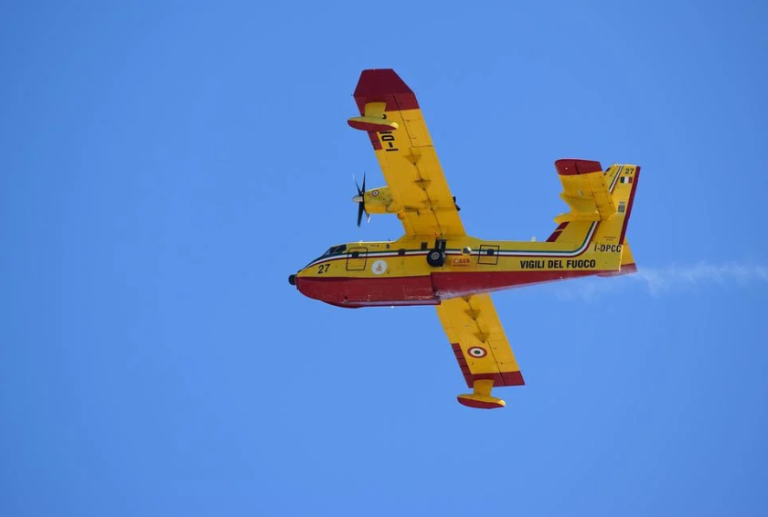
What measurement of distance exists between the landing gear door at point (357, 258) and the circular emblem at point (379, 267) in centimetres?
33

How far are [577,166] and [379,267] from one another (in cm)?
682

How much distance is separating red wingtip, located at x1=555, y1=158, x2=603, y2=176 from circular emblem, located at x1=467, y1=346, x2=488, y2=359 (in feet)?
27.6

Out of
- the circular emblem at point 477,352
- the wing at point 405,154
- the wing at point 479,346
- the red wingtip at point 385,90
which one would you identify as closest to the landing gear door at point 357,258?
the wing at point 405,154

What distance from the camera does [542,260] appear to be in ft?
121

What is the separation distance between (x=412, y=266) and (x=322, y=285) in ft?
10.1

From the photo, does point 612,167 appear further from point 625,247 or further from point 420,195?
point 420,195

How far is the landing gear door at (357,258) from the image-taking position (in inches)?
1533

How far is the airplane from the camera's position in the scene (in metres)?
35.7

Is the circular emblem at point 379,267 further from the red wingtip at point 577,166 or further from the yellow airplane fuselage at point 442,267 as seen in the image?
the red wingtip at point 577,166

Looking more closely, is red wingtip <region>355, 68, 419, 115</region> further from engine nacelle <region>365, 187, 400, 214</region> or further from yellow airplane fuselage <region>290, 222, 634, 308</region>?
yellow airplane fuselage <region>290, 222, 634, 308</region>

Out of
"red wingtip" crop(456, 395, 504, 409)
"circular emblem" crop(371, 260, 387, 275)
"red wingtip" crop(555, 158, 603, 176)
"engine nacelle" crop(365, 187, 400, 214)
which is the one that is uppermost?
"engine nacelle" crop(365, 187, 400, 214)

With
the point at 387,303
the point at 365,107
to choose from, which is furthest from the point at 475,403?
the point at 365,107

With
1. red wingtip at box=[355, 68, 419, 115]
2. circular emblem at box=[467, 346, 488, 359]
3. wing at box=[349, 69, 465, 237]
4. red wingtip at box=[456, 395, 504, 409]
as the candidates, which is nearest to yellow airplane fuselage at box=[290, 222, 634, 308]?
wing at box=[349, 69, 465, 237]

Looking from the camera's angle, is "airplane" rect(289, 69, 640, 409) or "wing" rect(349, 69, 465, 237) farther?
"airplane" rect(289, 69, 640, 409)
